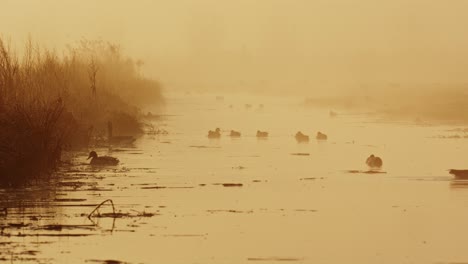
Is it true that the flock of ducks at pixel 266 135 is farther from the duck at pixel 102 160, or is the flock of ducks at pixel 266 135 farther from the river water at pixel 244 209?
the duck at pixel 102 160

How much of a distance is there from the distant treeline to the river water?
67 centimetres

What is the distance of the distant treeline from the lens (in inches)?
854

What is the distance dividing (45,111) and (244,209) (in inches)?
195

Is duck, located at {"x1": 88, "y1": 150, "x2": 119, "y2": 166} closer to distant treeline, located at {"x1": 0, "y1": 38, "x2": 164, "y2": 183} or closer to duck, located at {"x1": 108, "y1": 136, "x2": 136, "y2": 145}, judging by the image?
distant treeline, located at {"x1": 0, "y1": 38, "x2": 164, "y2": 183}

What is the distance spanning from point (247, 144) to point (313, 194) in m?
15.3

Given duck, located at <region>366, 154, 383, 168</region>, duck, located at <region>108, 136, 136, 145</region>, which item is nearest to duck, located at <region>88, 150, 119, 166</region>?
duck, located at <region>366, 154, 383, 168</region>

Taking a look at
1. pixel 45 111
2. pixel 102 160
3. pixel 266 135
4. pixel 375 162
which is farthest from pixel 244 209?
pixel 266 135

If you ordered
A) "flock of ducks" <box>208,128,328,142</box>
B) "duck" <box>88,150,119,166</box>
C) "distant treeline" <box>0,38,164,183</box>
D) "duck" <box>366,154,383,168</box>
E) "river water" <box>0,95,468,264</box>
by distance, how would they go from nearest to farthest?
"river water" <box>0,95,468,264</box> → "distant treeline" <box>0,38,164,183</box> → "duck" <box>88,150,119,166</box> → "duck" <box>366,154,383,168</box> → "flock of ducks" <box>208,128,328,142</box>

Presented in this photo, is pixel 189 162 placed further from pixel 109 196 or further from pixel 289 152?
pixel 109 196

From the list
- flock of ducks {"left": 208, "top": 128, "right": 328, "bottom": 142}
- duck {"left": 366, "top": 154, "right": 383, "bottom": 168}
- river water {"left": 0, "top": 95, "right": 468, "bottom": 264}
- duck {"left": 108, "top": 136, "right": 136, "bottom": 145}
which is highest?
flock of ducks {"left": 208, "top": 128, "right": 328, "bottom": 142}

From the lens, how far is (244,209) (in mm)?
20312

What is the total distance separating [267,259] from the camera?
50.4 feet

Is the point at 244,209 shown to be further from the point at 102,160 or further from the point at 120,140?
the point at 120,140

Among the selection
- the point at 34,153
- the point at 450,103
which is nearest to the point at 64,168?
the point at 34,153
